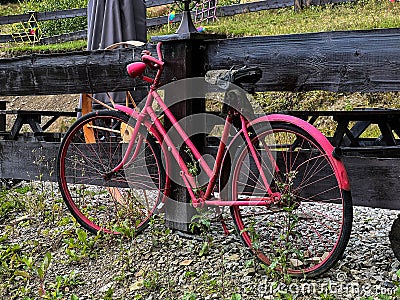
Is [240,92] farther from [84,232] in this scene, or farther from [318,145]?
[84,232]

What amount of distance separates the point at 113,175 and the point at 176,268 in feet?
3.18

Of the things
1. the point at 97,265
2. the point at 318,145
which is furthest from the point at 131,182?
the point at 318,145

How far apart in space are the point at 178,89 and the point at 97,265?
1.32 meters

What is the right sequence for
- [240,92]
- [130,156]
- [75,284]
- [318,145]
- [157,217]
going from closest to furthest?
[318,145]
[240,92]
[75,284]
[130,156]
[157,217]

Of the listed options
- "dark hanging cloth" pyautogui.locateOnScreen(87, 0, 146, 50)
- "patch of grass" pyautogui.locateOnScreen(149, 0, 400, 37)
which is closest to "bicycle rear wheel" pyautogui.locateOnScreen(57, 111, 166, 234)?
"dark hanging cloth" pyautogui.locateOnScreen(87, 0, 146, 50)

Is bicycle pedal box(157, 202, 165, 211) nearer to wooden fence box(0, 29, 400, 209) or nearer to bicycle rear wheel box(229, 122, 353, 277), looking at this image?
bicycle rear wheel box(229, 122, 353, 277)

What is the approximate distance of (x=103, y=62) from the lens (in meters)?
4.77

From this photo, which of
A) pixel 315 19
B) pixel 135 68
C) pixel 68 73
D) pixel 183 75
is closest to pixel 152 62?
pixel 135 68

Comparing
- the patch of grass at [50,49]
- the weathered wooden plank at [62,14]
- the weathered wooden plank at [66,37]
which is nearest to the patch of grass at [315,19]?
the patch of grass at [50,49]

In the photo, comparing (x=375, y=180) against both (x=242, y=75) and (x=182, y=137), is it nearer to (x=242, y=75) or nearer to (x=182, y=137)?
(x=242, y=75)

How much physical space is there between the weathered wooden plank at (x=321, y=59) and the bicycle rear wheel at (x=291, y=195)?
0.38m

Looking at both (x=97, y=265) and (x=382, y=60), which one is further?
(x=97, y=265)

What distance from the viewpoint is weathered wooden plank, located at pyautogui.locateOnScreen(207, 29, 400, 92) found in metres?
3.55

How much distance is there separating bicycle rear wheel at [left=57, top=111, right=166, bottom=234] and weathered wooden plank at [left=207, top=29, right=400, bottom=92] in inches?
33.6
